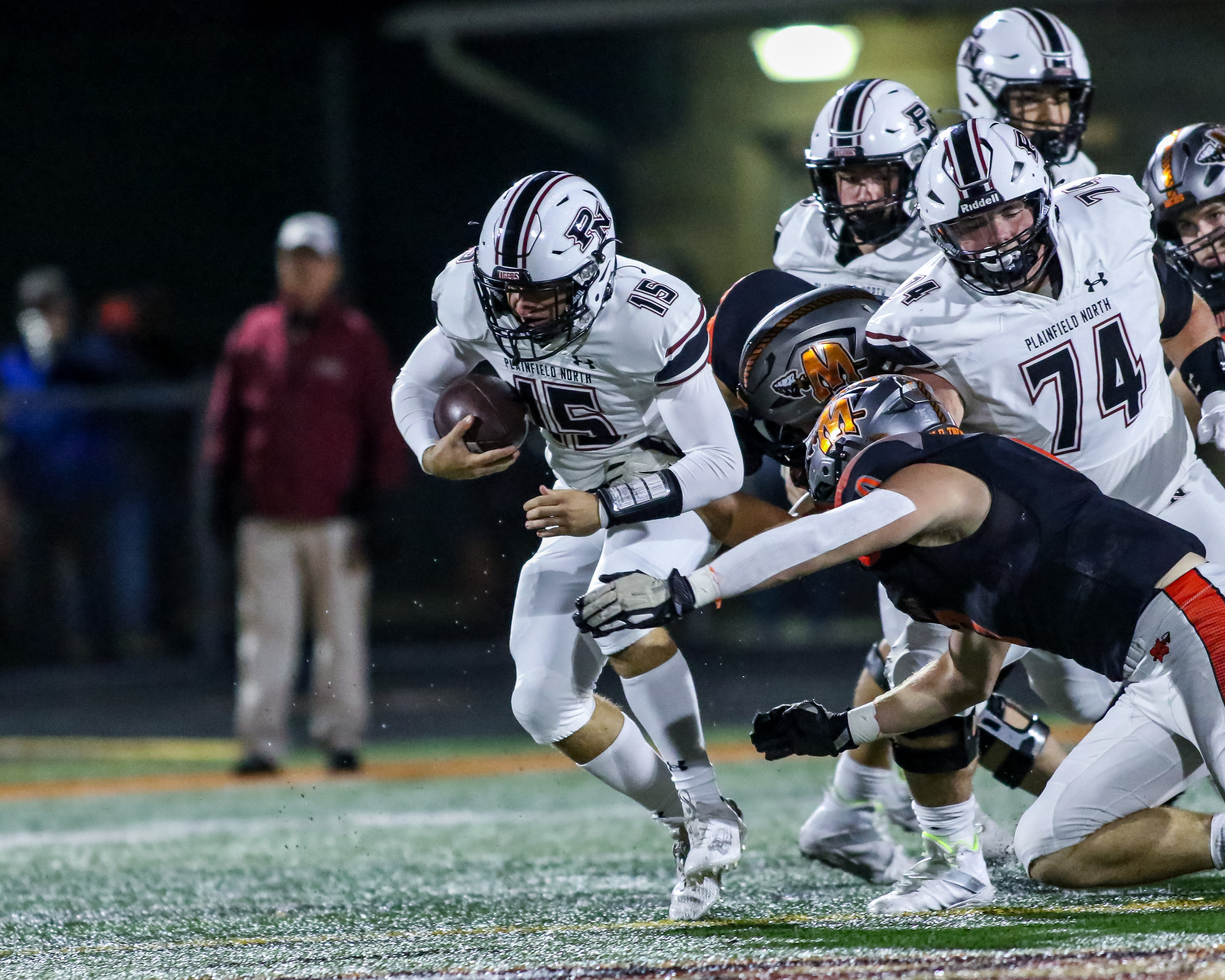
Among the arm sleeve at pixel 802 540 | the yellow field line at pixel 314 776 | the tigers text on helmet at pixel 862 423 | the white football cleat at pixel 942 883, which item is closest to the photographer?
the arm sleeve at pixel 802 540

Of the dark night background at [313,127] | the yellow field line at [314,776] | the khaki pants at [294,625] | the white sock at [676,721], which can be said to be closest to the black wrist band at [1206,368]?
the white sock at [676,721]

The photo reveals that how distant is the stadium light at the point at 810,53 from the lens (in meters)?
11.7

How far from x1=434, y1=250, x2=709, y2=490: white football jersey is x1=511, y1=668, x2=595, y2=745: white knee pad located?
1.60 ft

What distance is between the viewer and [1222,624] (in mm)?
3471

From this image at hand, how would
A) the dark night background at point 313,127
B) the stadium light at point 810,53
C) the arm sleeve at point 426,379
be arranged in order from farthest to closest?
the stadium light at point 810,53 < the dark night background at point 313,127 < the arm sleeve at point 426,379

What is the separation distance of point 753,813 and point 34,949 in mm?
2769

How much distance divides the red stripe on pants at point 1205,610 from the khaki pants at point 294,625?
14.5ft

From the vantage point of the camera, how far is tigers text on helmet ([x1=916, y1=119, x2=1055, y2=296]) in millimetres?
3957

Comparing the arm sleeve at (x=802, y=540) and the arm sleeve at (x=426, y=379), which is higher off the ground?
the arm sleeve at (x=426, y=379)

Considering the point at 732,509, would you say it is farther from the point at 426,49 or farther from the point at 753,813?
the point at 426,49

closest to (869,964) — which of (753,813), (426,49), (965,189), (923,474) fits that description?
(923,474)

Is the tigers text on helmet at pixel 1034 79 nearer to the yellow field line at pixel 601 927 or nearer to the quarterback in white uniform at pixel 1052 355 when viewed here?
the quarterback in white uniform at pixel 1052 355

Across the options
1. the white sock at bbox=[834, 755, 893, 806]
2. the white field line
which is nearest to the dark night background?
the white field line

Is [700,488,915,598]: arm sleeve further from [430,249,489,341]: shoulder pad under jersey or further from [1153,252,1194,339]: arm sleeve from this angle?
[1153,252,1194,339]: arm sleeve
